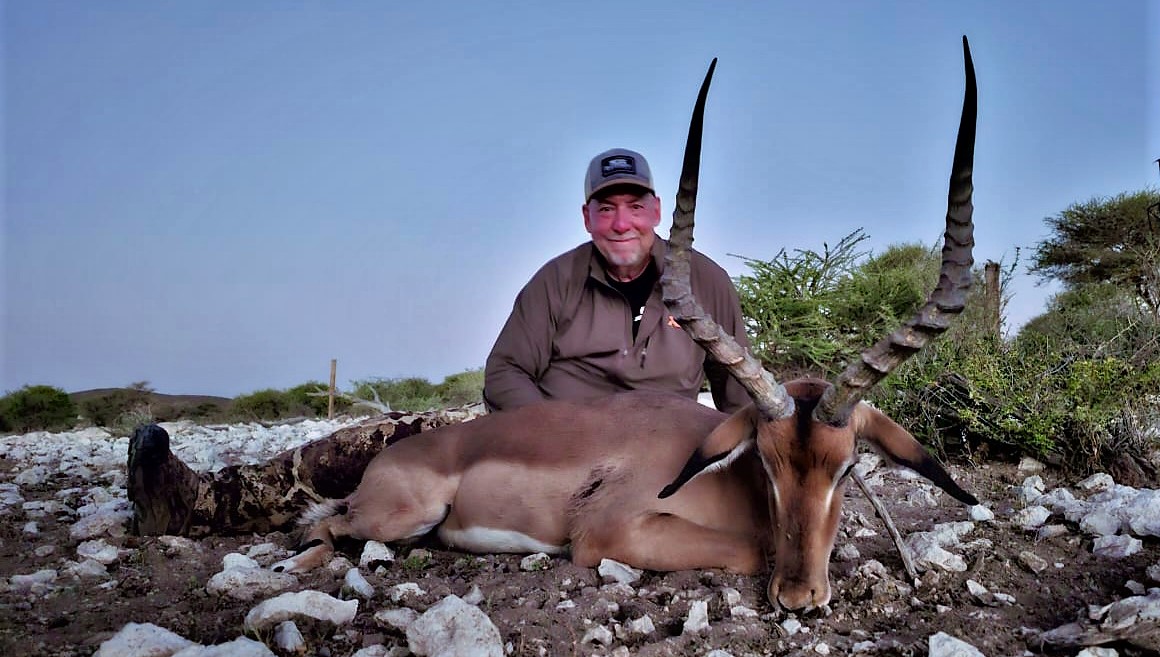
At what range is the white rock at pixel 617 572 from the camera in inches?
164

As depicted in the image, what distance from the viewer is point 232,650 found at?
313 cm

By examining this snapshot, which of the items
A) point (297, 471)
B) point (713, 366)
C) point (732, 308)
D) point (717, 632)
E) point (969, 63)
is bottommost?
point (717, 632)

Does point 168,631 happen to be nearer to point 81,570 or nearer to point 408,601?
point 408,601

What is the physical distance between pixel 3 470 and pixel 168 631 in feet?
23.7

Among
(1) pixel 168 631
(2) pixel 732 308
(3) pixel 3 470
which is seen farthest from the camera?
(3) pixel 3 470

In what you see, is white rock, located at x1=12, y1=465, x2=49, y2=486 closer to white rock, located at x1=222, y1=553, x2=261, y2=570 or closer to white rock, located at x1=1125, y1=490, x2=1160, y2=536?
white rock, located at x1=222, y1=553, x2=261, y2=570

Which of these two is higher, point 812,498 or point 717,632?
point 812,498

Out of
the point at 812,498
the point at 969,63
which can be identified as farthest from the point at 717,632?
the point at 969,63

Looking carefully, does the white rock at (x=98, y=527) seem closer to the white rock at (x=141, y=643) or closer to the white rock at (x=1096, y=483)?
the white rock at (x=141, y=643)

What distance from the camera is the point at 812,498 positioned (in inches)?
154

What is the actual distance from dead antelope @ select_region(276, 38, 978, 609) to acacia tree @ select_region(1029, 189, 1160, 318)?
21.9 metres

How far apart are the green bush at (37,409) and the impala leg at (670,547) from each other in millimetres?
20019

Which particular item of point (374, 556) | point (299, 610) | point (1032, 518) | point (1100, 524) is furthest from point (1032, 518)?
point (299, 610)

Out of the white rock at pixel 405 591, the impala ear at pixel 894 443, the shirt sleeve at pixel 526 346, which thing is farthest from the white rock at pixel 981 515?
the white rock at pixel 405 591
